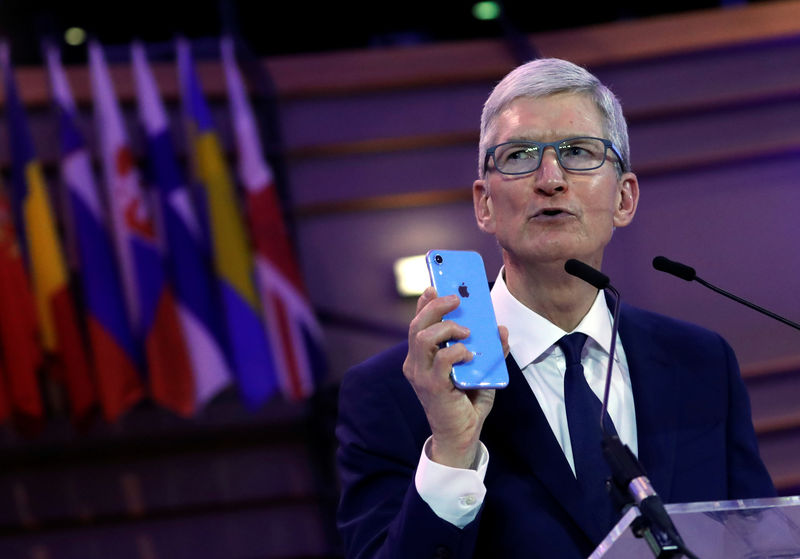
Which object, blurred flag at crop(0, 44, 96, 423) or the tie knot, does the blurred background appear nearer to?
blurred flag at crop(0, 44, 96, 423)

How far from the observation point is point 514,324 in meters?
1.61

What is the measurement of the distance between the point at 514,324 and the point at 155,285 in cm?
278

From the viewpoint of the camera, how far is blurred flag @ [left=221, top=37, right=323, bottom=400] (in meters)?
4.15

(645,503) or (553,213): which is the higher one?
(553,213)

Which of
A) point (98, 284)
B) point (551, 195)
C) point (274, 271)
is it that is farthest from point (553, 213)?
point (98, 284)

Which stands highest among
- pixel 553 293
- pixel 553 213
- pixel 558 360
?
pixel 553 213

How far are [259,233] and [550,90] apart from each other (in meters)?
2.74

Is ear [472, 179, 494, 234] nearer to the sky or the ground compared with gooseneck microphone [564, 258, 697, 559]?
nearer to the sky

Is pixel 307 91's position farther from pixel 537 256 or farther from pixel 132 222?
pixel 537 256

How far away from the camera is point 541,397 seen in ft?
5.12

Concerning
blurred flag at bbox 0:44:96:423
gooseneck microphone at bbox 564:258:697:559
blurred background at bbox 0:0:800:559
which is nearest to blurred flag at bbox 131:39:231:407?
blurred background at bbox 0:0:800:559

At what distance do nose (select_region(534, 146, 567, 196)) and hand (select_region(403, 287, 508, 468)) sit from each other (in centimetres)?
41

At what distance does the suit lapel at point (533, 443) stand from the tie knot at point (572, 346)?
99 mm

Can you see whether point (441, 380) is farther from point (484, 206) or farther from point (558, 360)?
point (484, 206)
